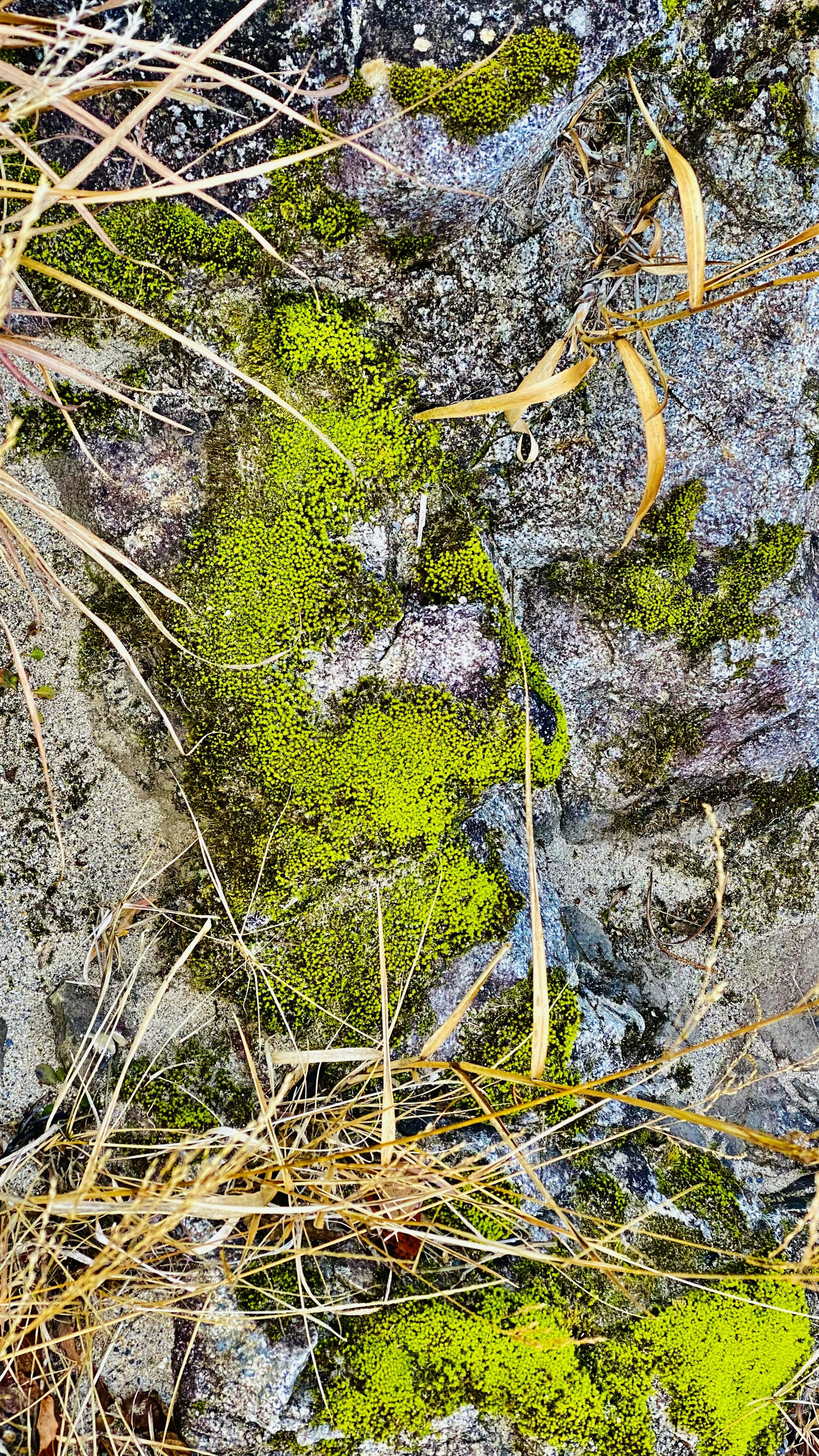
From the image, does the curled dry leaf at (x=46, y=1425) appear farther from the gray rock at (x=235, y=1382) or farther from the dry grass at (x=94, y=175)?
the dry grass at (x=94, y=175)

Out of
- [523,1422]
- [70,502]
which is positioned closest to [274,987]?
[523,1422]

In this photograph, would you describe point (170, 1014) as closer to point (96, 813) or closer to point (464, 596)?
point (96, 813)

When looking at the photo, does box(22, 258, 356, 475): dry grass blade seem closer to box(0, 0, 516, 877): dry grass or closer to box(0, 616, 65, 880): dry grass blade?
box(0, 0, 516, 877): dry grass

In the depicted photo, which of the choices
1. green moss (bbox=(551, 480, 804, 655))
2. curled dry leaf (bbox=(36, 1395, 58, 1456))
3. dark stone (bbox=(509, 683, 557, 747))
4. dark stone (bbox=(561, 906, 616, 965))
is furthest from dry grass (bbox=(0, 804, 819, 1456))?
green moss (bbox=(551, 480, 804, 655))

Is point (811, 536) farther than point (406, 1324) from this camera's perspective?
Yes

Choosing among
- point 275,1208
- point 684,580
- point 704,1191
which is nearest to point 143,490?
point 684,580

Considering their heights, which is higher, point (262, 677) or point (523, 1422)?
point (262, 677)
